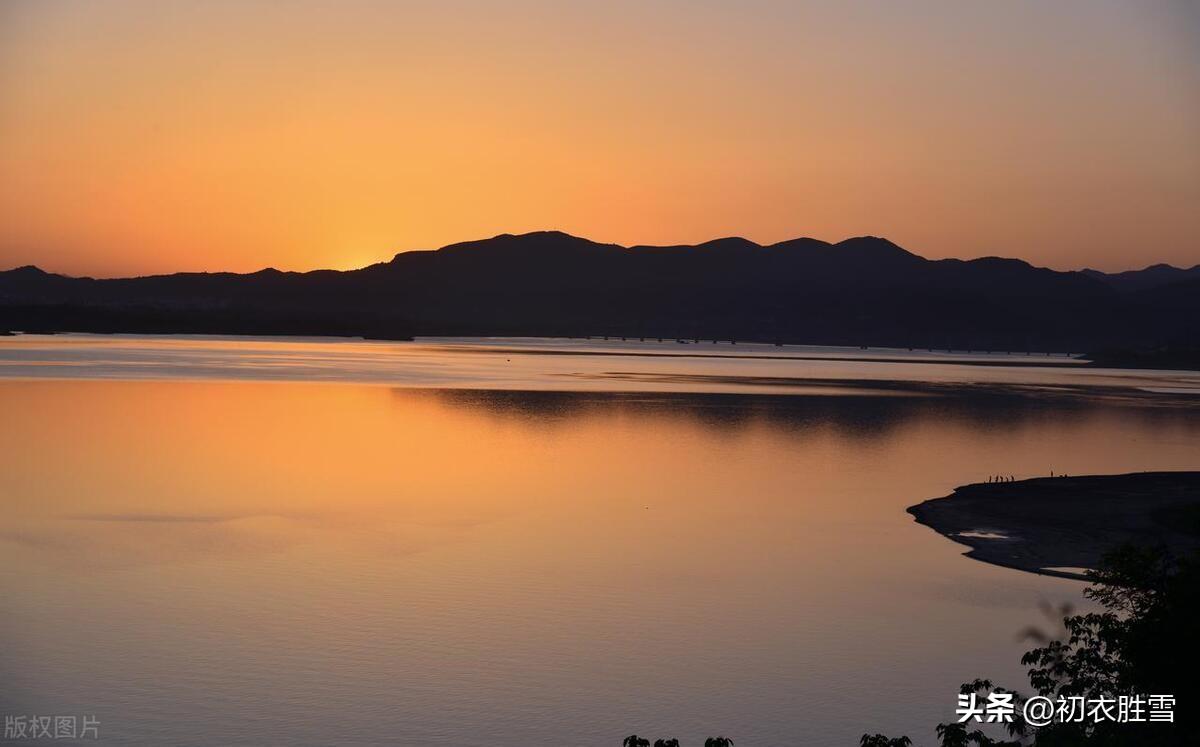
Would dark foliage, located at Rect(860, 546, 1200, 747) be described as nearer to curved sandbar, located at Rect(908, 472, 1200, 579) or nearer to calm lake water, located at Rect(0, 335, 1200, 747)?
calm lake water, located at Rect(0, 335, 1200, 747)

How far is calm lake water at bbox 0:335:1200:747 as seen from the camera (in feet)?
55.2

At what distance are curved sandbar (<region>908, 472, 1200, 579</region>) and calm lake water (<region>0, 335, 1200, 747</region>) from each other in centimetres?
116

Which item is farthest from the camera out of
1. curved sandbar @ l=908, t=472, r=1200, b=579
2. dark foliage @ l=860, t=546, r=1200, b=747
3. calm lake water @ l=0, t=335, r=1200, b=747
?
curved sandbar @ l=908, t=472, r=1200, b=579

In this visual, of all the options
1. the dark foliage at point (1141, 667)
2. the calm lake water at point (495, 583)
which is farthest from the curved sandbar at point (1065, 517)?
the dark foliage at point (1141, 667)

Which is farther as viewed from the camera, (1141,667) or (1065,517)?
(1065,517)

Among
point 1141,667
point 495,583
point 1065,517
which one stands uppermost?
point 1141,667

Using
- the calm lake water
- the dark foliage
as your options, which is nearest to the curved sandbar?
the calm lake water

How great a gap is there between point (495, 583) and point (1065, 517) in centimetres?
1714

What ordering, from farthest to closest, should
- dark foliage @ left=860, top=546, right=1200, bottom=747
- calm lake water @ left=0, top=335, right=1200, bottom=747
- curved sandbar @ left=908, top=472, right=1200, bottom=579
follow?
curved sandbar @ left=908, top=472, right=1200, bottom=579 → calm lake water @ left=0, top=335, right=1200, bottom=747 → dark foliage @ left=860, top=546, right=1200, bottom=747

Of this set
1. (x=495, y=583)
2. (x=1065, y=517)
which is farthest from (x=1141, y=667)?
(x=1065, y=517)

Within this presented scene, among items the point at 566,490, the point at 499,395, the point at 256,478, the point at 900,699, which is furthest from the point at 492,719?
the point at 499,395

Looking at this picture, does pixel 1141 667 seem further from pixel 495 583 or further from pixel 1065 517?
pixel 1065 517

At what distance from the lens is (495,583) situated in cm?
2397

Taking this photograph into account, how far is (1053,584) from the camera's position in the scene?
2475cm
